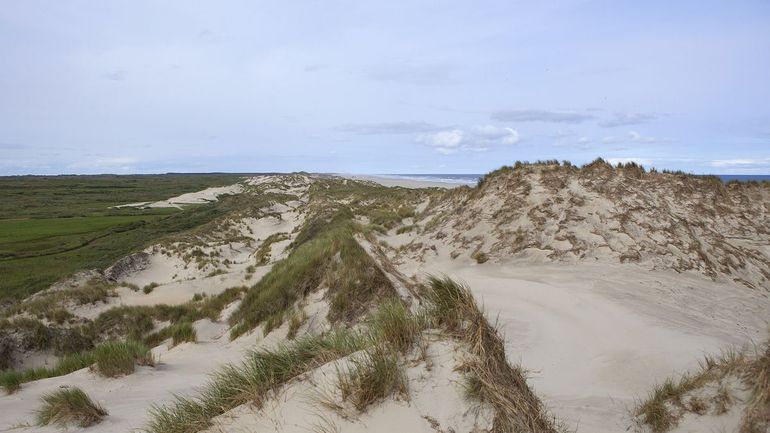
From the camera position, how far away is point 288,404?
10.9 ft

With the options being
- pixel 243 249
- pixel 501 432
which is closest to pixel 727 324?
pixel 501 432

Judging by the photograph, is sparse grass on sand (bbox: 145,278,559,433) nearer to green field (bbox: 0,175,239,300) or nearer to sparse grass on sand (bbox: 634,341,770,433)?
sparse grass on sand (bbox: 634,341,770,433)

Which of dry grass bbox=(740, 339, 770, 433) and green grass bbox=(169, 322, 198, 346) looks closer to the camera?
dry grass bbox=(740, 339, 770, 433)

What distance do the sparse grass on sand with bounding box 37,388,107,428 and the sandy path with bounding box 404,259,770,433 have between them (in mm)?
4769

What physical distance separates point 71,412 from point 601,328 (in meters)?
7.27

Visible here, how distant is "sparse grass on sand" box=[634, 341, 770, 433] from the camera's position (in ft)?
9.19

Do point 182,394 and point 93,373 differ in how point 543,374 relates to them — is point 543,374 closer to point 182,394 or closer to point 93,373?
point 182,394

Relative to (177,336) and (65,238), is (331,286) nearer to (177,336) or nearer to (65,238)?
(177,336)

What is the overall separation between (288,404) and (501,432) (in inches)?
66.1

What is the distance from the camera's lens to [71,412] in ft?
14.2

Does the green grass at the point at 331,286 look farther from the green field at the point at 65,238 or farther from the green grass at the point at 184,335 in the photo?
the green field at the point at 65,238

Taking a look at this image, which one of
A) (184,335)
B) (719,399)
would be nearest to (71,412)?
(184,335)

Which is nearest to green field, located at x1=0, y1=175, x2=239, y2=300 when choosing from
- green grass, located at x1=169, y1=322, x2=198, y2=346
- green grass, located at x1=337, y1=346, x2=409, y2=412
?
green grass, located at x1=169, y1=322, x2=198, y2=346

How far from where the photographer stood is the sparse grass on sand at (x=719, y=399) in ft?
9.19
